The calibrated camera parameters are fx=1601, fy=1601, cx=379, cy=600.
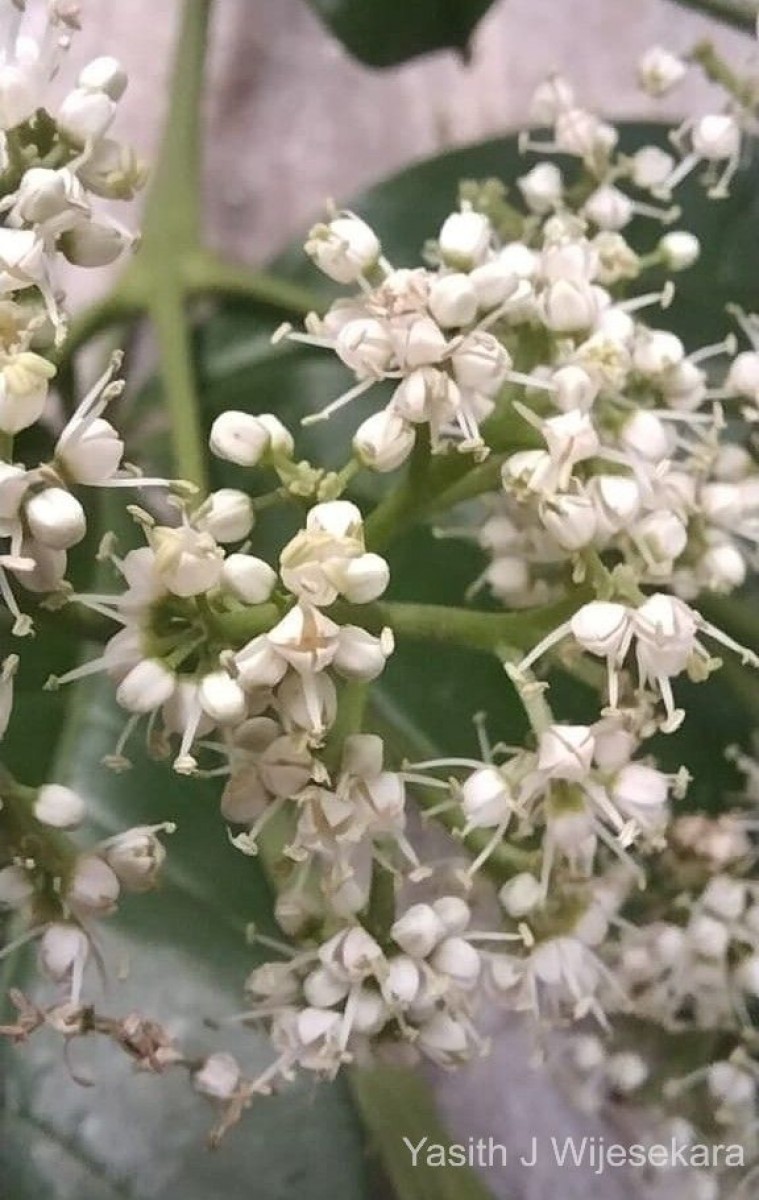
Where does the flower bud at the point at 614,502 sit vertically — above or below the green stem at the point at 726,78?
below

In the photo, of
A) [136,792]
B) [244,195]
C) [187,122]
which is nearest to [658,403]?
[136,792]

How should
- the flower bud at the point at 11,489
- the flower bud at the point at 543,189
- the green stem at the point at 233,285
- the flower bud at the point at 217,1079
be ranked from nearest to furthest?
1. the flower bud at the point at 11,489
2. the flower bud at the point at 217,1079
3. the flower bud at the point at 543,189
4. the green stem at the point at 233,285

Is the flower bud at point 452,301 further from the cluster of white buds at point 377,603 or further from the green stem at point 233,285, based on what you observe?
the green stem at point 233,285

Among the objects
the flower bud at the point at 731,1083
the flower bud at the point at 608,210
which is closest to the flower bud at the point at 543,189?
the flower bud at the point at 608,210

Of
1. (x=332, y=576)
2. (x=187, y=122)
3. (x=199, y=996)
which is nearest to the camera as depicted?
(x=332, y=576)

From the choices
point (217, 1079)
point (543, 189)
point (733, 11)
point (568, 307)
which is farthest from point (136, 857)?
point (733, 11)

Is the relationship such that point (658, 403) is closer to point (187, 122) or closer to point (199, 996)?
point (199, 996)
